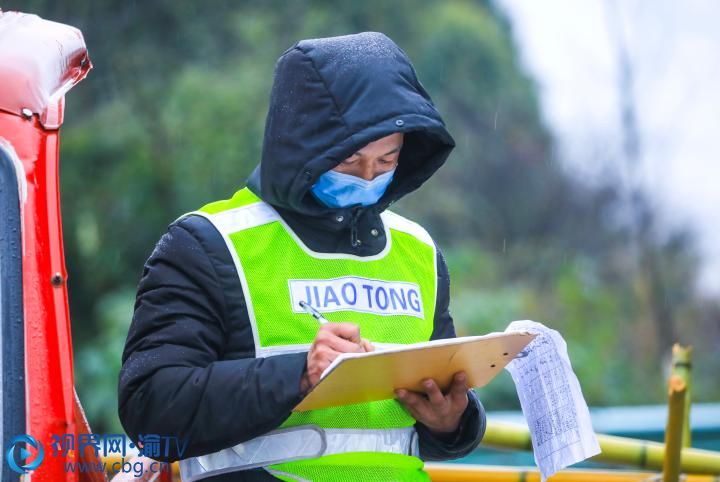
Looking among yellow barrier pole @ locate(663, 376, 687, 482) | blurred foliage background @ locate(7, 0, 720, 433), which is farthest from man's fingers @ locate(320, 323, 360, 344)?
blurred foliage background @ locate(7, 0, 720, 433)

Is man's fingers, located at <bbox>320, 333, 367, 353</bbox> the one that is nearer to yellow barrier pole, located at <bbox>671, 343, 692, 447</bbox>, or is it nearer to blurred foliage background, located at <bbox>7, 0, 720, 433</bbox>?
yellow barrier pole, located at <bbox>671, 343, 692, 447</bbox>

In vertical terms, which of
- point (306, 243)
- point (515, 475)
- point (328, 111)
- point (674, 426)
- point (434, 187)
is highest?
point (328, 111)

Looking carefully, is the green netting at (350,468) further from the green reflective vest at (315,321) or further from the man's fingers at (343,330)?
the man's fingers at (343,330)

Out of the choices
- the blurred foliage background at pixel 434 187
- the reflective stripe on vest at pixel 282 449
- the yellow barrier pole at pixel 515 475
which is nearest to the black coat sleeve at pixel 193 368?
the reflective stripe on vest at pixel 282 449

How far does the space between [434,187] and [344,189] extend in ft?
33.2

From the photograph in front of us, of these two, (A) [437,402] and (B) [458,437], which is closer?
(A) [437,402]

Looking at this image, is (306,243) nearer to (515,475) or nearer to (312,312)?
(312,312)

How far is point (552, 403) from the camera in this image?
239 centimetres

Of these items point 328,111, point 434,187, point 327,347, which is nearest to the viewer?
point 327,347

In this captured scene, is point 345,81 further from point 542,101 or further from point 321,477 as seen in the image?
point 542,101

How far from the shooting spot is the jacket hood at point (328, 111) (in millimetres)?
2291

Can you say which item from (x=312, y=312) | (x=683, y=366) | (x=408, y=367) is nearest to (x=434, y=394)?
(x=408, y=367)

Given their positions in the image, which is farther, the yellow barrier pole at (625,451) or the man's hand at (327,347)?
the yellow barrier pole at (625,451)

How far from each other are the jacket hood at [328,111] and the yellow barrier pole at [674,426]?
1168 millimetres
